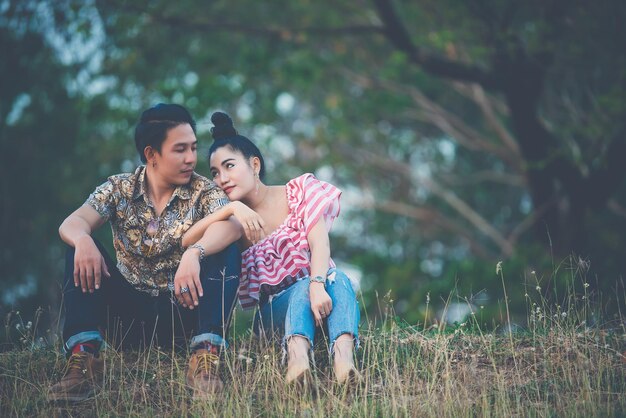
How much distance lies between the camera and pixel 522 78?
1064 centimetres

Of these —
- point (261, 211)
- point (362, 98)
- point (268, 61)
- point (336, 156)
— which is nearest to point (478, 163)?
point (362, 98)

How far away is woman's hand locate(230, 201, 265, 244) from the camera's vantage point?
453 cm

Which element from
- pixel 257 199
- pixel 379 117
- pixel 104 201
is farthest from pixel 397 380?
pixel 379 117

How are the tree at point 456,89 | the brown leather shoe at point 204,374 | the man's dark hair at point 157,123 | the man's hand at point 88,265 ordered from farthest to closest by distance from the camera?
the tree at point 456,89 → the man's dark hair at point 157,123 → the man's hand at point 88,265 → the brown leather shoe at point 204,374

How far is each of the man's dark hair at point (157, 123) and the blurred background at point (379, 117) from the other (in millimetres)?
1437

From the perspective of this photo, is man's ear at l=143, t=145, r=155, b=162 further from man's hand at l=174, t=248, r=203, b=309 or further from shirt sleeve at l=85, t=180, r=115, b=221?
man's hand at l=174, t=248, r=203, b=309

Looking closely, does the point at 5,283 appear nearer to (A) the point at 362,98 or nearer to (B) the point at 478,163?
(A) the point at 362,98

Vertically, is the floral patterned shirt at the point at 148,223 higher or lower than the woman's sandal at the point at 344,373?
higher

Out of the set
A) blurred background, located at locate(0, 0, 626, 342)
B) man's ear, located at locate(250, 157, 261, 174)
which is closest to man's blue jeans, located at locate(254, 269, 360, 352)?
man's ear, located at locate(250, 157, 261, 174)

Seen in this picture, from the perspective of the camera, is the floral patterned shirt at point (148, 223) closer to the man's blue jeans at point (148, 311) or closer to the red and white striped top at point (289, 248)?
the man's blue jeans at point (148, 311)

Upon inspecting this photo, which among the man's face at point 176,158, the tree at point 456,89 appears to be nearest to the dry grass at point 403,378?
the man's face at point 176,158

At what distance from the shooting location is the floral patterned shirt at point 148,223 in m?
4.88

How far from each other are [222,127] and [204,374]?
5.12 feet

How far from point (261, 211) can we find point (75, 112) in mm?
13280
